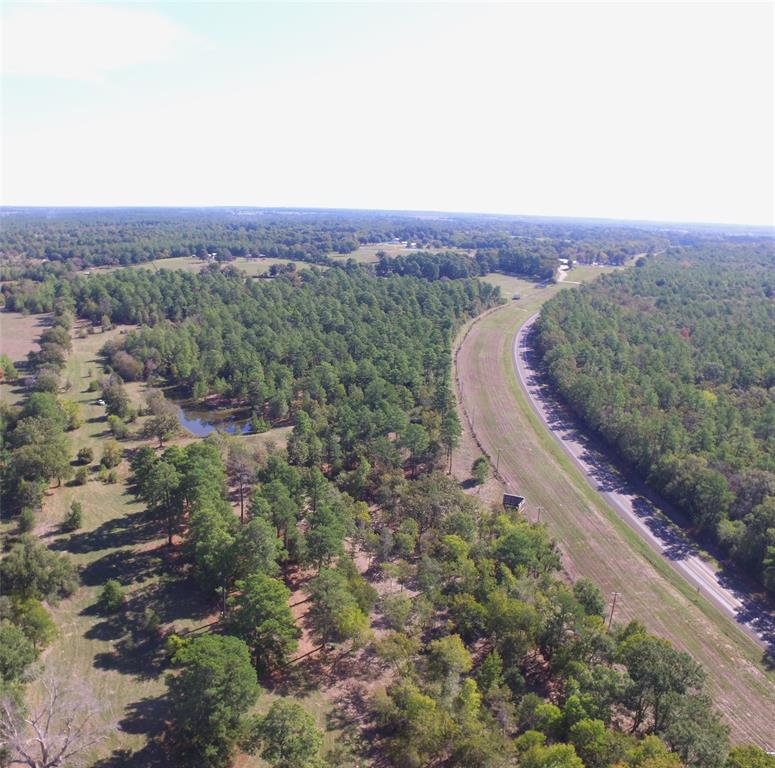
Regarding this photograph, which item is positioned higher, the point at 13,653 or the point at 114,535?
the point at 13,653

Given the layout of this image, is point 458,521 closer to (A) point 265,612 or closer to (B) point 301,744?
(A) point 265,612

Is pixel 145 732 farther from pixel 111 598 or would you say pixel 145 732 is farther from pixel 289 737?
pixel 111 598

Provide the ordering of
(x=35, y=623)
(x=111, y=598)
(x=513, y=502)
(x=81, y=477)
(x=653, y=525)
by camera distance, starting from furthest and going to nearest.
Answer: (x=81, y=477), (x=513, y=502), (x=653, y=525), (x=111, y=598), (x=35, y=623)

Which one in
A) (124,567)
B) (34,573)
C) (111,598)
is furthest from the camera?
(124,567)

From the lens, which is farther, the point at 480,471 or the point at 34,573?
the point at 480,471

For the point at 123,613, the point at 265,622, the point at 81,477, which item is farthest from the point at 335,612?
the point at 81,477

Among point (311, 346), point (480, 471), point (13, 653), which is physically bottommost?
point (480, 471)
